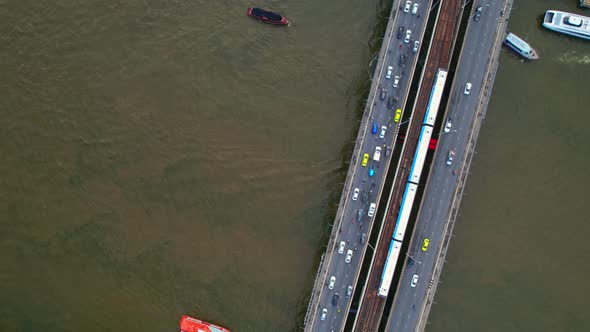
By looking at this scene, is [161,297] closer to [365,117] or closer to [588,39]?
[365,117]

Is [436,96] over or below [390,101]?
over

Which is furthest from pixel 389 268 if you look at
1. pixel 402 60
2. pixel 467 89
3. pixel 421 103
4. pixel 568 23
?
pixel 568 23

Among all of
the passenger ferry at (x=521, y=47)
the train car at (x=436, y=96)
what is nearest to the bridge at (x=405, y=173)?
the train car at (x=436, y=96)

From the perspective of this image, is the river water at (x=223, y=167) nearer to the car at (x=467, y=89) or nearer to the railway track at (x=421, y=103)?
the car at (x=467, y=89)

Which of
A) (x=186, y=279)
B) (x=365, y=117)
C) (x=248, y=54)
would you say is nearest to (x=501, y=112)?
(x=365, y=117)

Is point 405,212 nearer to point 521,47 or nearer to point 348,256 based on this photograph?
point 348,256
